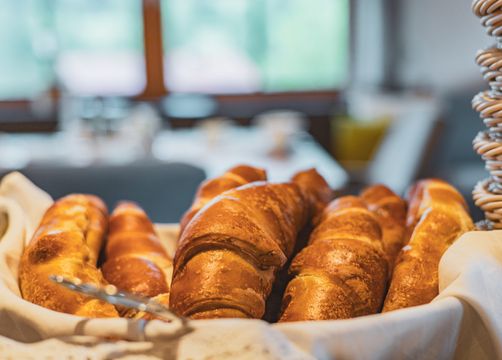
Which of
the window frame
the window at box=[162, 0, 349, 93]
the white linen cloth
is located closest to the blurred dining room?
the white linen cloth

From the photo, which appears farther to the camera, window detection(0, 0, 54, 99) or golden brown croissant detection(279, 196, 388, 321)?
window detection(0, 0, 54, 99)

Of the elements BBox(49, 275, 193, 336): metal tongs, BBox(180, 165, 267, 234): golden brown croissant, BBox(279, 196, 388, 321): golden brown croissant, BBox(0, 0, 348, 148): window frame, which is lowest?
BBox(0, 0, 348, 148): window frame

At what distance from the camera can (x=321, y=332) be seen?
20.3 inches

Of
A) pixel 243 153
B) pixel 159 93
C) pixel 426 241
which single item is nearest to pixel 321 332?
pixel 426 241

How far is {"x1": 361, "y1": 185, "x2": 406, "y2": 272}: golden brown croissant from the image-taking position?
0.80 m

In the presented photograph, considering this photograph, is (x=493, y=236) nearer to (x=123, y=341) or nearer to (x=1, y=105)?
(x=123, y=341)

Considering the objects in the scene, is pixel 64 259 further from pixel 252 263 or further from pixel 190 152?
pixel 190 152

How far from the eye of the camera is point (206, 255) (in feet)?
1.99

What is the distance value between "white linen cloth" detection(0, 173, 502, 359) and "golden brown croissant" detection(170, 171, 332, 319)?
61mm

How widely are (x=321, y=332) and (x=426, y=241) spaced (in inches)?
9.6

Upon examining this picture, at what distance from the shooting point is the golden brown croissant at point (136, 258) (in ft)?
2.29

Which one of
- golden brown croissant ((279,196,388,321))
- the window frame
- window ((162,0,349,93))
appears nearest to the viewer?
golden brown croissant ((279,196,388,321))

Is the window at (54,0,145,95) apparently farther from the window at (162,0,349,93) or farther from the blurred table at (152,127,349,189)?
the blurred table at (152,127,349,189)

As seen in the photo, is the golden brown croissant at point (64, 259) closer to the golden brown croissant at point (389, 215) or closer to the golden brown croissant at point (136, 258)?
the golden brown croissant at point (136, 258)
